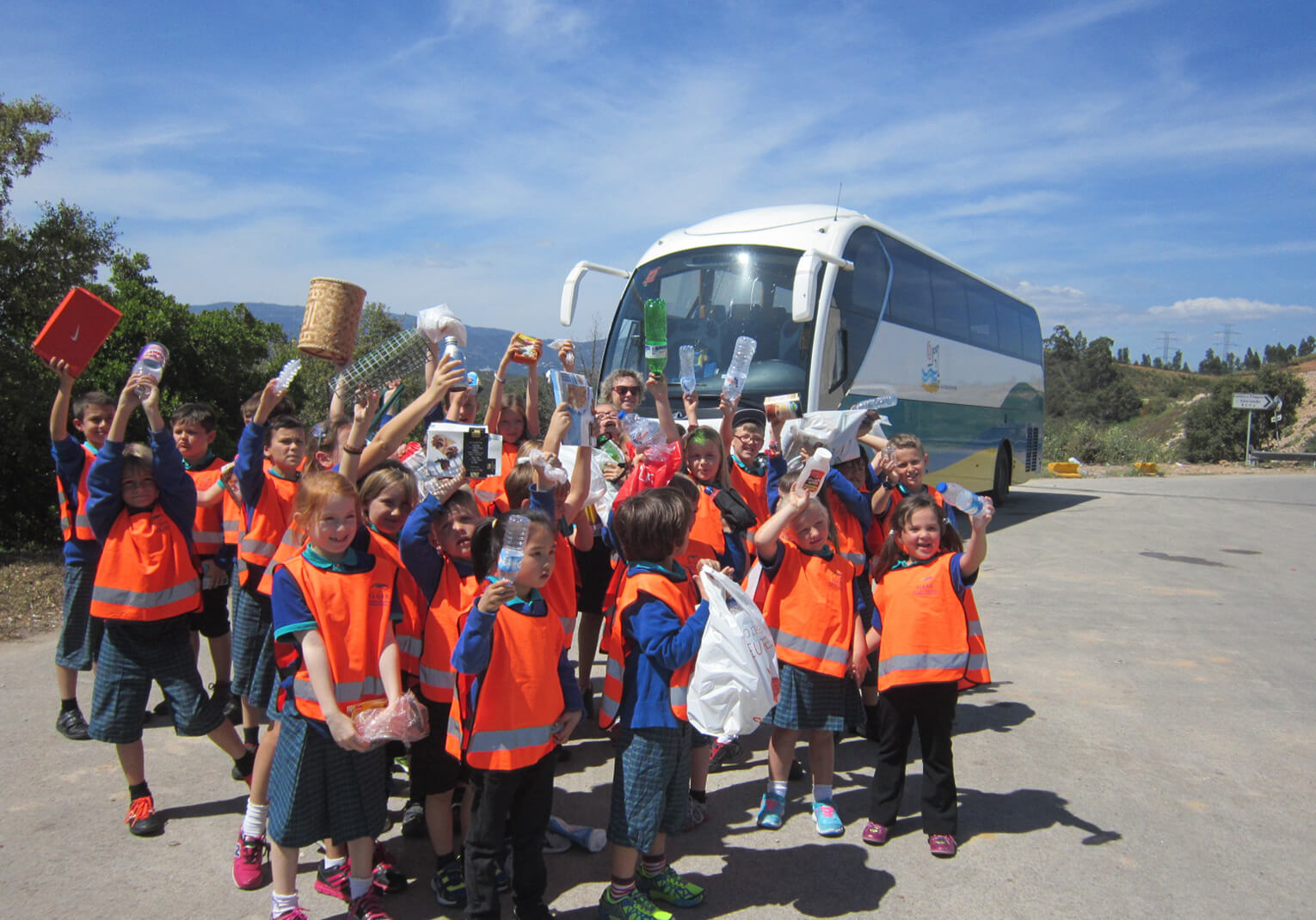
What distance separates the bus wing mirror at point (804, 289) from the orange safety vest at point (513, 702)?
5862 millimetres

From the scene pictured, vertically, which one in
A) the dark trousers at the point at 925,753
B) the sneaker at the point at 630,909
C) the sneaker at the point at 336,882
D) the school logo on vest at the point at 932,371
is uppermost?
the school logo on vest at the point at 932,371

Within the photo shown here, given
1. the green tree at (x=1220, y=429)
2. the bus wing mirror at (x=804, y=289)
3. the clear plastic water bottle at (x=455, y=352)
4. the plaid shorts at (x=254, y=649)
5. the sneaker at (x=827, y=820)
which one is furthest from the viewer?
the green tree at (x=1220, y=429)

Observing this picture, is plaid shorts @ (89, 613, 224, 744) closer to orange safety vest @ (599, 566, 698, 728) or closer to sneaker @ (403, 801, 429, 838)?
sneaker @ (403, 801, 429, 838)

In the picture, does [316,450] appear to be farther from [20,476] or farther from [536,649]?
[20,476]

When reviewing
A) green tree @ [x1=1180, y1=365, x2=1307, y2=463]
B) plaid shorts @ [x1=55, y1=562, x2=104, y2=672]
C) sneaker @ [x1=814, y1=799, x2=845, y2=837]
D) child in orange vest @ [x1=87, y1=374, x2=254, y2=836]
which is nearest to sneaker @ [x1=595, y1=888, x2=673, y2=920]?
sneaker @ [x1=814, y1=799, x2=845, y2=837]

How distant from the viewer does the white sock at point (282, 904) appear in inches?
108

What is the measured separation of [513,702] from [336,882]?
3.56 ft

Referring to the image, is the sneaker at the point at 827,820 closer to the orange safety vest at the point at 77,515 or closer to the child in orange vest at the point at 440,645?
the child in orange vest at the point at 440,645

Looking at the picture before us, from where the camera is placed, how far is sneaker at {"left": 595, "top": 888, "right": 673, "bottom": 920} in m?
2.81

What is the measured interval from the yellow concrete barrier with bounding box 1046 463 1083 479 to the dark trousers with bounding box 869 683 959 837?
25333mm

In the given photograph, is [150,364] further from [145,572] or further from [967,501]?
[967,501]

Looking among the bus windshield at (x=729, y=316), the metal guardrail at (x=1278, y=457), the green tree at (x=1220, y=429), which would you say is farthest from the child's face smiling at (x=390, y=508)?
the green tree at (x=1220, y=429)

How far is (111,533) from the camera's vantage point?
3.56 metres

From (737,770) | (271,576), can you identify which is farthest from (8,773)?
(737,770)
